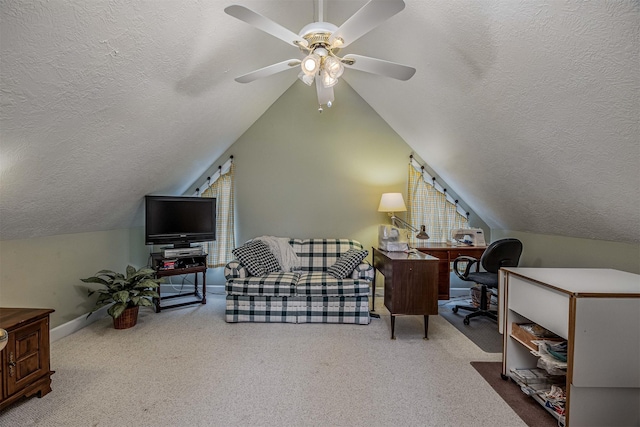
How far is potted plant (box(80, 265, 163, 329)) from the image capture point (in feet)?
9.86

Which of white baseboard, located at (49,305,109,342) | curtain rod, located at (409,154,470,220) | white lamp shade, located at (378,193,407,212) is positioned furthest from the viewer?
curtain rod, located at (409,154,470,220)

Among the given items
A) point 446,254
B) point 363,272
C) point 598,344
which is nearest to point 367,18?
point 598,344

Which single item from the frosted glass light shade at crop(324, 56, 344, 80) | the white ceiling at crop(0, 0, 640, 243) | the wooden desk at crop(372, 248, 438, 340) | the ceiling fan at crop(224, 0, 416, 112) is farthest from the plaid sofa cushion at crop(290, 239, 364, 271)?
the frosted glass light shade at crop(324, 56, 344, 80)

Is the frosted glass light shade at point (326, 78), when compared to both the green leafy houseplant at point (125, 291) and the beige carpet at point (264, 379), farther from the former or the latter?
the green leafy houseplant at point (125, 291)

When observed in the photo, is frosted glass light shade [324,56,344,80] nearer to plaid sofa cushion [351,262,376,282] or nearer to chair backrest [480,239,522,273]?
plaid sofa cushion [351,262,376,282]

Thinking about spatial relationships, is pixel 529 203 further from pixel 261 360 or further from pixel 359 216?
pixel 261 360

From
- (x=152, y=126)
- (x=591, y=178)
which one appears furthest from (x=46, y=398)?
(x=591, y=178)

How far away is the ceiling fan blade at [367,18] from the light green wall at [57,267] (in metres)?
2.99

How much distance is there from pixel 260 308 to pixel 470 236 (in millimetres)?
2748

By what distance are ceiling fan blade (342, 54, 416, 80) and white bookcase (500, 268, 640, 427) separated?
150 centimetres

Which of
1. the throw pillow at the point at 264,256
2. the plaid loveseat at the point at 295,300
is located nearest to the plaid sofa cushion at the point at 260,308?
the plaid loveseat at the point at 295,300

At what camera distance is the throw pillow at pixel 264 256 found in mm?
3570

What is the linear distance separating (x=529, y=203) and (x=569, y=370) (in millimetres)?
1792

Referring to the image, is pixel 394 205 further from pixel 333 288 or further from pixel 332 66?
pixel 332 66
